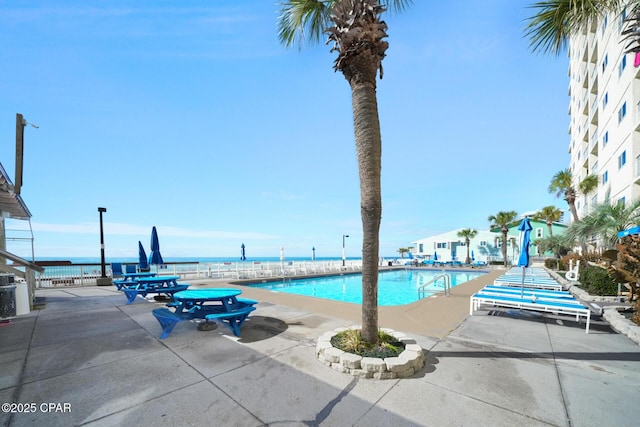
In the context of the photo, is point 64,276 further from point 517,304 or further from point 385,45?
point 517,304

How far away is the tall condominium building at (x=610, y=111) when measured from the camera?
13.2m

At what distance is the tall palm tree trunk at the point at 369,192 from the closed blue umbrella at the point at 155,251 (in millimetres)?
10026

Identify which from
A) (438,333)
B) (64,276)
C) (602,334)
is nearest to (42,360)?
(438,333)

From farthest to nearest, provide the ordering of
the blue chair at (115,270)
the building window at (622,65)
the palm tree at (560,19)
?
the building window at (622,65) < the blue chair at (115,270) < the palm tree at (560,19)

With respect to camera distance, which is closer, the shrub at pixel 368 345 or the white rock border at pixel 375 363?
the white rock border at pixel 375 363

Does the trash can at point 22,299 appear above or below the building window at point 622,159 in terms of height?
below

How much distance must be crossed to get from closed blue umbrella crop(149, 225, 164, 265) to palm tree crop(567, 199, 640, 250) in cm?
1847

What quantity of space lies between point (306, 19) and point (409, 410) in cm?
689

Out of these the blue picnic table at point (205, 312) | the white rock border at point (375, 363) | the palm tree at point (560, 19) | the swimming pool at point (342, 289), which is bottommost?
the swimming pool at point (342, 289)

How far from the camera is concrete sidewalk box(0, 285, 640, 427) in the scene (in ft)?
8.33

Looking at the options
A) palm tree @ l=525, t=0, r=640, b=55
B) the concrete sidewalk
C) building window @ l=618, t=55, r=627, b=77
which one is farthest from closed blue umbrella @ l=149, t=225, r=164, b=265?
building window @ l=618, t=55, r=627, b=77

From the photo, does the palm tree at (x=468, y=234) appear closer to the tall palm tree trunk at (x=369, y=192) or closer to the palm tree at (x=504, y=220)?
the palm tree at (x=504, y=220)

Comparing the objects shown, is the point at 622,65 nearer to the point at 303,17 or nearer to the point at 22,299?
the point at 303,17

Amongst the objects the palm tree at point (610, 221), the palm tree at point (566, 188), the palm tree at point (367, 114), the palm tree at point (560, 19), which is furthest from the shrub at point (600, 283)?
the palm tree at point (566, 188)
